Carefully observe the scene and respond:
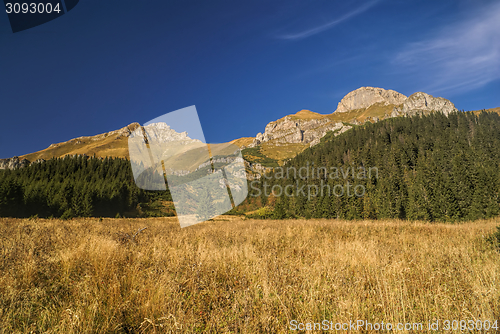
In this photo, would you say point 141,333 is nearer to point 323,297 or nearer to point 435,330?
point 323,297

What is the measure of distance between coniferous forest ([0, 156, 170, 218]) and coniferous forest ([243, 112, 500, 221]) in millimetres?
49318

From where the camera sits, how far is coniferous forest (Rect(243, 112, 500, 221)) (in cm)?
4519

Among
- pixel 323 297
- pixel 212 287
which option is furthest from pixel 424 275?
pixel 212 287

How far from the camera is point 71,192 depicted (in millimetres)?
71000

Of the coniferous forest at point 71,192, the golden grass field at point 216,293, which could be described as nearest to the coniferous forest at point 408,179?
the golden grass field at point 216,293

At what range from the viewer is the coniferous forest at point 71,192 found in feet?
209

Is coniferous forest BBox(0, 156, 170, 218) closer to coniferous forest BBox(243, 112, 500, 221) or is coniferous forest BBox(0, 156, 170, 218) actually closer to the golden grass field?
the golden grass field

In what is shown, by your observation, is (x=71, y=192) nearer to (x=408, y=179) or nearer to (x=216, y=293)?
(x=216, y=293)

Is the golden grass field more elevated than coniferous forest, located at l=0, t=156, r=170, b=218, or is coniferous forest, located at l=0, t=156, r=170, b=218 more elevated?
coniferous forest, located at l=0, t=156, r=170, b=218

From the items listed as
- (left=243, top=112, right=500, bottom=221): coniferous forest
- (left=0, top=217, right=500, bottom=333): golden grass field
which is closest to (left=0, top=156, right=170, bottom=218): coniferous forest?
(left=0, top=217, right=500, bottom=333): golden grass field

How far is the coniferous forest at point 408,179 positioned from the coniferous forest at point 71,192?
49.3 metres

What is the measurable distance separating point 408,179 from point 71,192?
388ft

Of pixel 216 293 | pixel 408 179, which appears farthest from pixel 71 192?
pixel 408 179

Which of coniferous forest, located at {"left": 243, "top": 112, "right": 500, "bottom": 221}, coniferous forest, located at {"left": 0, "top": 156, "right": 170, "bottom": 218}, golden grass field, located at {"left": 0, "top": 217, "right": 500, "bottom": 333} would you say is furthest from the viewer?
coniferous forest, located at {"left": 0, "top": 156, "right": 170, "bottom": 218}
